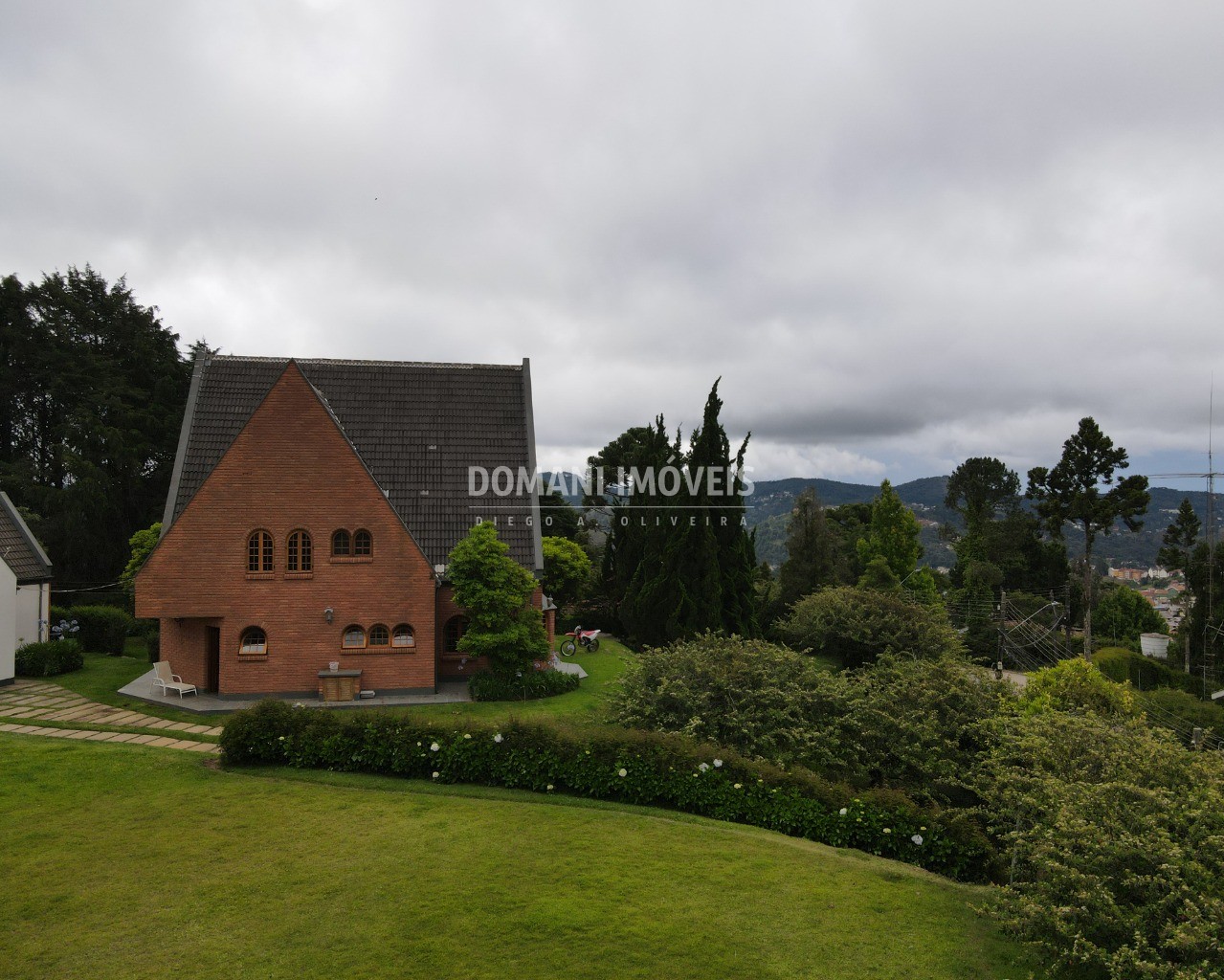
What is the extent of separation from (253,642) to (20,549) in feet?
34.7

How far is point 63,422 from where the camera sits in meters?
34.0

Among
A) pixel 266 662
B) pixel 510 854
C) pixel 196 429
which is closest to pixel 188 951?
pixel 510 854

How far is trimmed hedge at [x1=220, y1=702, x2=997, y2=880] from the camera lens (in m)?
10.3

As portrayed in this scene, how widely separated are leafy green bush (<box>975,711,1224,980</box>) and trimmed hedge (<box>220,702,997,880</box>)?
1.40m

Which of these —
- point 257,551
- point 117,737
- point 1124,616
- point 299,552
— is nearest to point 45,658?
point 257,551

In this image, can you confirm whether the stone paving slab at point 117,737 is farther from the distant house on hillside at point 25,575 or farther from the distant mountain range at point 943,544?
the distant mountain range at point 943,544

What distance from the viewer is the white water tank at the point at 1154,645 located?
3719cm

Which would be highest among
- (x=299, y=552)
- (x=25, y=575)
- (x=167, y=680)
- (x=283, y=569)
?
(x=299, y=552)

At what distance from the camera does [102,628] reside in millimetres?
25625

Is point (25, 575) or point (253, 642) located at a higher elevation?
point (25, 575)

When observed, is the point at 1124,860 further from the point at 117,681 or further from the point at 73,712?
the point at 117,681

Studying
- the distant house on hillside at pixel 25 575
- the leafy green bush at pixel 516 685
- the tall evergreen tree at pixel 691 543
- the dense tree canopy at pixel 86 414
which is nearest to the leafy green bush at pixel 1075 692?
the tall evergreen tree at pixel 691 543

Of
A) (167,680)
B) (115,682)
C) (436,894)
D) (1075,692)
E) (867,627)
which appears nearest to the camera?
(436,894)

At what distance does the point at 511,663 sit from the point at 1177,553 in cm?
3248
